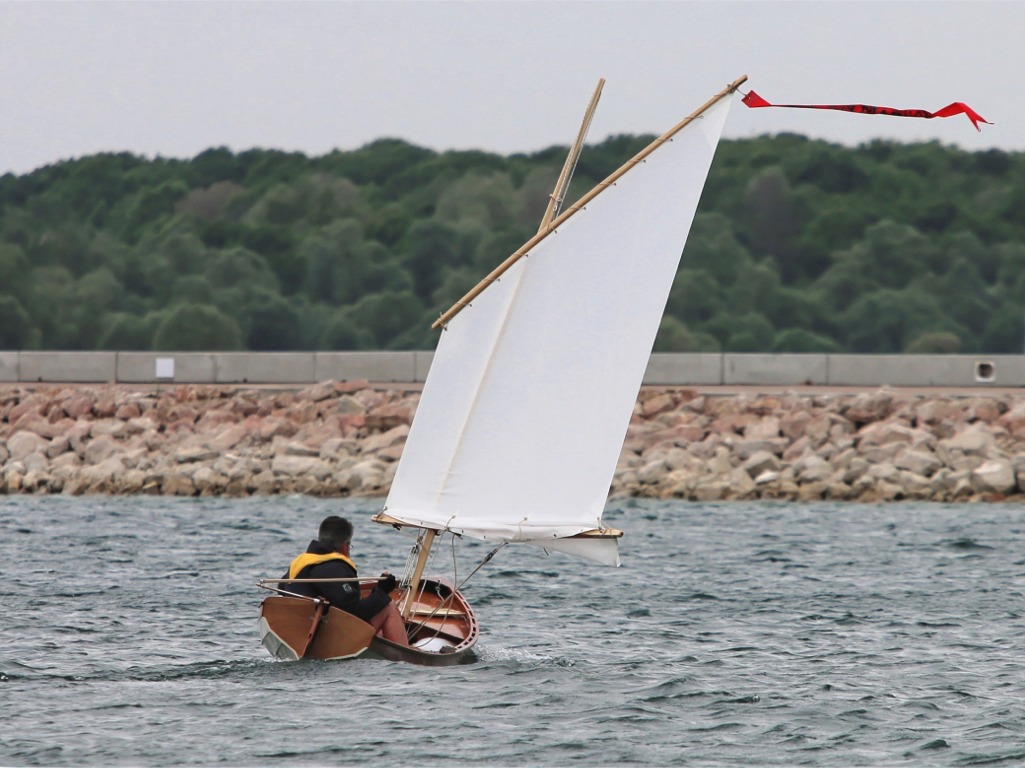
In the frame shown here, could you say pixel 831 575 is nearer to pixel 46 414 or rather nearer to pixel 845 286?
pixel 46 414

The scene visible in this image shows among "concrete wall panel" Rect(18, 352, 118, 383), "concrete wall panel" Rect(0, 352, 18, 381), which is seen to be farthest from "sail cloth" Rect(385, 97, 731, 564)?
"concrete wall panel" Rect(0, 352, 18, 381)

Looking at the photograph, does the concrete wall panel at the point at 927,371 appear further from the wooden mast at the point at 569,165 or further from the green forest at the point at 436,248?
the green forest at the point at 436,248

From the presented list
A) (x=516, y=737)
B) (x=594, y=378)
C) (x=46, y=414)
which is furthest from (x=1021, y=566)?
(x=46, y=414)

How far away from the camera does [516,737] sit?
11.5 metres

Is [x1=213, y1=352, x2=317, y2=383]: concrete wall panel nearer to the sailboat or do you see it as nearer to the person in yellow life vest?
the sailboat

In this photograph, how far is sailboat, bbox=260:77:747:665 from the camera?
44.0 feet

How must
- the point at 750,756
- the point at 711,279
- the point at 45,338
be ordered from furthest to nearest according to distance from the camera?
the point at 711,279, the point at 45,338, the point at 750,756

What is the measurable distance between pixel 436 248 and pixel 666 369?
48.5 metres

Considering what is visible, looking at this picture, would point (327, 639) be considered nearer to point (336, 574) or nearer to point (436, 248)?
point (336, 574)

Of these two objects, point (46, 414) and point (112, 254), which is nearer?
point (46, 414)

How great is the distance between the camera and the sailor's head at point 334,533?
508 inches

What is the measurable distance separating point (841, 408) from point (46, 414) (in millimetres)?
16717

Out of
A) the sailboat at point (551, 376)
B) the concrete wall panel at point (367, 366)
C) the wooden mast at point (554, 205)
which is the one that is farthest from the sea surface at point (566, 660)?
the concrete wall panel at point (367, 366)

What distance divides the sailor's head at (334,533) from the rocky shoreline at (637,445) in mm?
16247
